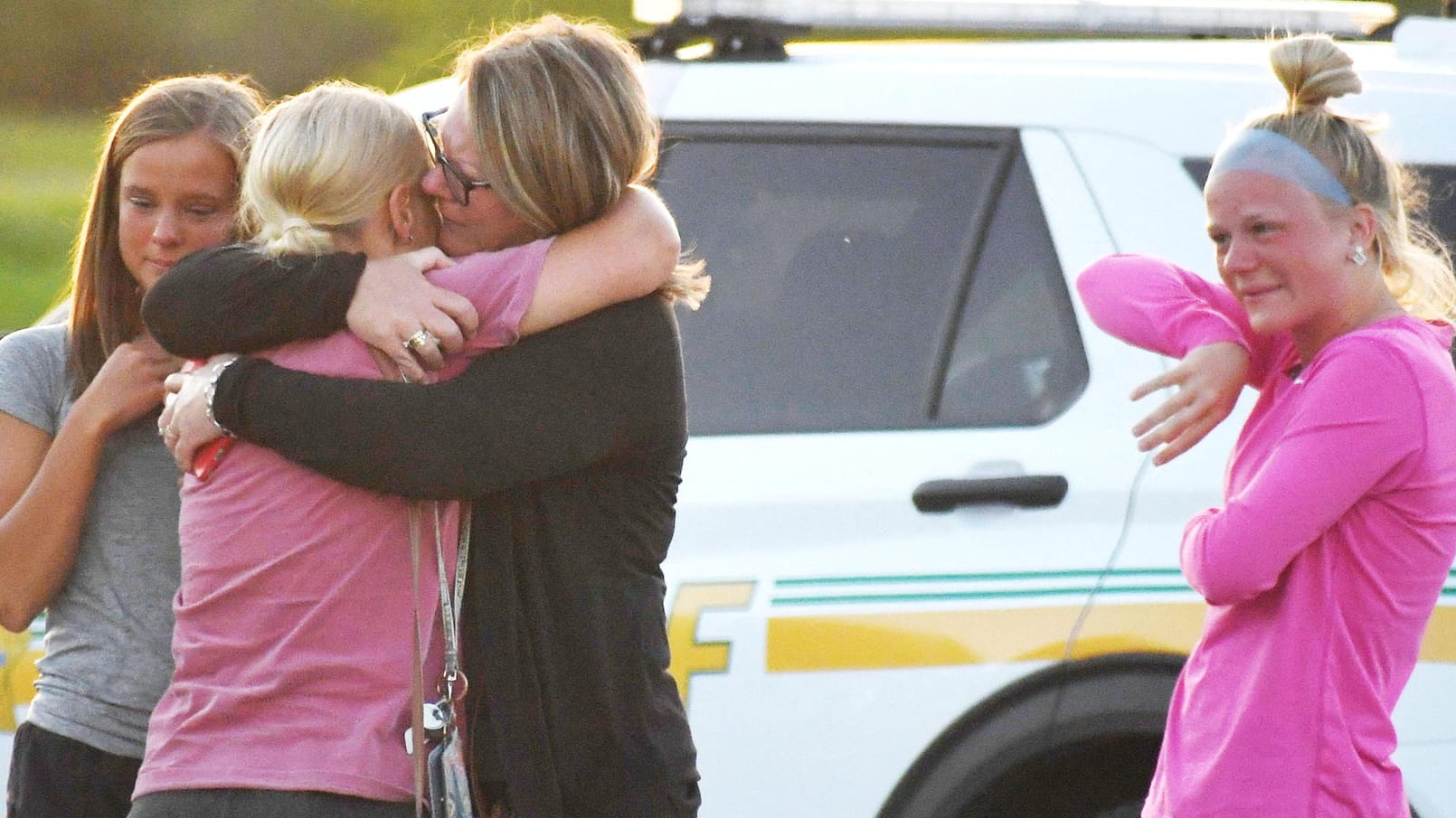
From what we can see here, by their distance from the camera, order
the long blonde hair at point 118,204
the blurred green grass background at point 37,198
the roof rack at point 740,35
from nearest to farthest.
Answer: the long blonde hair at point 118,204, the roof rack at point 740,35, the blurred green grass background at point 37,198

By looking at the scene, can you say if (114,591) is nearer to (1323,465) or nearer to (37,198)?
(1323,465)

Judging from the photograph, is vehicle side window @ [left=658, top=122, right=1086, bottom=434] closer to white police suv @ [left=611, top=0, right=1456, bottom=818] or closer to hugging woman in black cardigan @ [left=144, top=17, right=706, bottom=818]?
white police suv @ [left=611, top=0, right=1456, bottom=818]


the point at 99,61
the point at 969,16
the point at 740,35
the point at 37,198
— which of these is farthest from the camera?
the point at 99,61

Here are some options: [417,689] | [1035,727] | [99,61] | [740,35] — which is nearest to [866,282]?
[740,35]

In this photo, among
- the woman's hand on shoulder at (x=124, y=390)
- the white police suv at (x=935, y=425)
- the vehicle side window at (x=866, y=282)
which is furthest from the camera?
the vehicle side window at (x=866, y=282)

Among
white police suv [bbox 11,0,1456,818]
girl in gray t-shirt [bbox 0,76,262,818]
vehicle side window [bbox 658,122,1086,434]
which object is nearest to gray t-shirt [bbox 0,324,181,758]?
girl in gray t-shirt [bbox 0,76,262,818]

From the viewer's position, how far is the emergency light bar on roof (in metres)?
3.34

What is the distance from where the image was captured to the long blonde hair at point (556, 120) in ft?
6.47

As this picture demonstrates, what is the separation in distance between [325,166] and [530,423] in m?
0.36

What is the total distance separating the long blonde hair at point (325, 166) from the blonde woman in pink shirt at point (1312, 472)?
0.87m

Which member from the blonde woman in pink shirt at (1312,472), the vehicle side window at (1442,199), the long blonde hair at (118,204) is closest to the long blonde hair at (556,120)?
the long blonde hair at (118,204)

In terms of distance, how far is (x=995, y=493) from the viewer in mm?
2998

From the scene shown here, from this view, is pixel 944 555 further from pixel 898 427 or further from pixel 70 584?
pixel 70 584

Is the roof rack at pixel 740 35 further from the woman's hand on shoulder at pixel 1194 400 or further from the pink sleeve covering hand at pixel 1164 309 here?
the woman's hand on shoulder at pixel 1194 400
